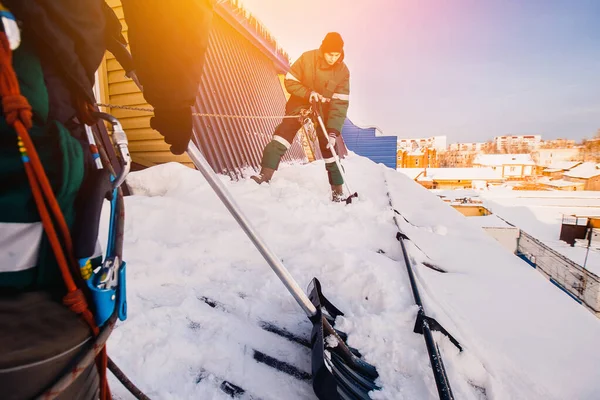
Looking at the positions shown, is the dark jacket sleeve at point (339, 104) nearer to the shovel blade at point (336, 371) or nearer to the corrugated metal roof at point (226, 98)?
the corrugated metal roof at point (226, 98)

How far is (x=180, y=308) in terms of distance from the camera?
1548 millimetres

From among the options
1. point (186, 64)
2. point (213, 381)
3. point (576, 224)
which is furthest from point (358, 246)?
point (576, 224)

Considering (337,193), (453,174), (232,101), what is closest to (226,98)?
(232,101)

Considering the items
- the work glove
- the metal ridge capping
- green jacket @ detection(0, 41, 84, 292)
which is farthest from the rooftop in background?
green jacket @ detection(0, 41, 84, 292)

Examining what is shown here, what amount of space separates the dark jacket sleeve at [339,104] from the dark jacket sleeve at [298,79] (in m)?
0.44

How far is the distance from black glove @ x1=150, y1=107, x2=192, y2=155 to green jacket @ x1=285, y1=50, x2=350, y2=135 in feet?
10.7

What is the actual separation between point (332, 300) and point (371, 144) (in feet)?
49.0

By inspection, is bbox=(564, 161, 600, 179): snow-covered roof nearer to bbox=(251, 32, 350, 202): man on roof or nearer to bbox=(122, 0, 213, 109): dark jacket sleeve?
bbox=(251, 32, 350, 202): man on roof

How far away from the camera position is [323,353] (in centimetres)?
117

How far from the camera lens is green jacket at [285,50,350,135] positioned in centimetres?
415

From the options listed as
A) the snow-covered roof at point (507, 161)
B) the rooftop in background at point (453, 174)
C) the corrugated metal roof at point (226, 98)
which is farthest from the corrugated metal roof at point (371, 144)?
the snow-covered roof at point (507, 161)

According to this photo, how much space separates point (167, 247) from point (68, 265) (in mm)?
1539

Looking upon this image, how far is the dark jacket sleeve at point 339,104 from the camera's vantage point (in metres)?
4.26

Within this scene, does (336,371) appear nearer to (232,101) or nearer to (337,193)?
(337,193)
